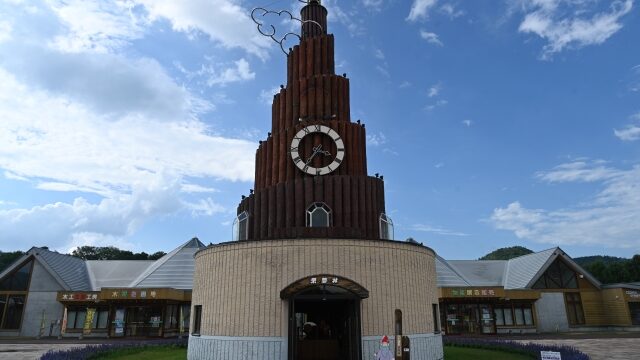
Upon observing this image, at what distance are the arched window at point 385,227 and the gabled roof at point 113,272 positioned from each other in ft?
119

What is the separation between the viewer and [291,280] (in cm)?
2017

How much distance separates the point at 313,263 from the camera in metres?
20.4

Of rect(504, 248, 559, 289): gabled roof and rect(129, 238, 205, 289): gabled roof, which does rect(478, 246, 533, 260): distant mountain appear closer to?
rect(504, 248, 559, 289): gabled roof

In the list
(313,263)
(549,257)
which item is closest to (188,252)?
(313,263)

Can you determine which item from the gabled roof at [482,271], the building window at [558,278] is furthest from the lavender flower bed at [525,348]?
the gabled roof at [482,271]

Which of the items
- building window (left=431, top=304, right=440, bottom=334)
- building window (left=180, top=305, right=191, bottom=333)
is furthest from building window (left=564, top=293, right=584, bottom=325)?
building window (left=180, top=305, right=191, bottom=333)

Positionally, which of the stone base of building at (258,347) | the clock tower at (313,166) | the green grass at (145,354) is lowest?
the green grass at (145,354)

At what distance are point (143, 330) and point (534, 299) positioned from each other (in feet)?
127

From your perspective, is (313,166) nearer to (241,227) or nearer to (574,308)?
(241,227)

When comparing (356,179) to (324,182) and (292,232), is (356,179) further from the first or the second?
(292,232)

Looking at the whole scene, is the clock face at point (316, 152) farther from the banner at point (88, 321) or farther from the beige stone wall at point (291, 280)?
the banner at point (88, 321)

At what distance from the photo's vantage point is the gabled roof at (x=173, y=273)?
45.9 meters

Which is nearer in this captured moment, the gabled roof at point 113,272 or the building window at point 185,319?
the building window at point 185,319

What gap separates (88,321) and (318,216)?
31.7 meters
